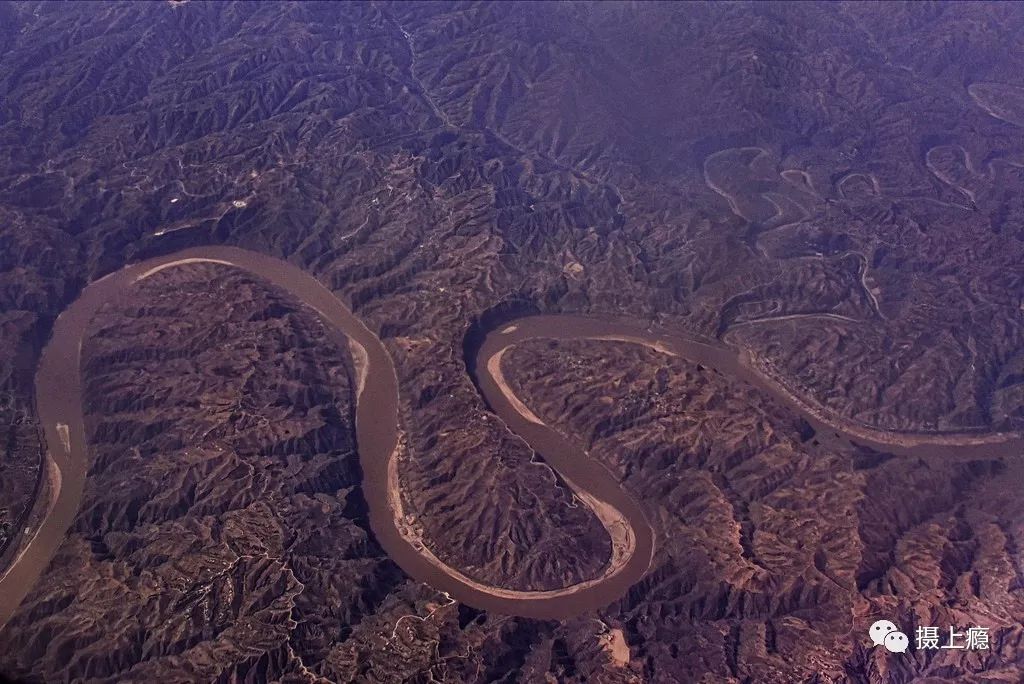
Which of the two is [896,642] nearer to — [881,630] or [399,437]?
[881,630]

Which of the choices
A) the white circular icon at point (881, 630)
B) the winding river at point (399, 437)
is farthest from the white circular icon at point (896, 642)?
the winding river at point (399, 437)

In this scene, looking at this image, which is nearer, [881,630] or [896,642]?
[896,642]

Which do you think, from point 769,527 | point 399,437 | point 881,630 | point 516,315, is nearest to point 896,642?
point 881,630

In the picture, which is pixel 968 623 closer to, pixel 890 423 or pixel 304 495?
pixel 890 423

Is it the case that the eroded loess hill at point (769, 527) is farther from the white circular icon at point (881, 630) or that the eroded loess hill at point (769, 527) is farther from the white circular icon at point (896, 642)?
the white circular icon at point (896, 642)

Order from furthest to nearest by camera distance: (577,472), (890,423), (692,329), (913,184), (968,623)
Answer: (913,184), (692,329), (890,423), (577,472), (968,623)

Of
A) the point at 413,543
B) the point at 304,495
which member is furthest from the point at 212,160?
the point at 413,543
